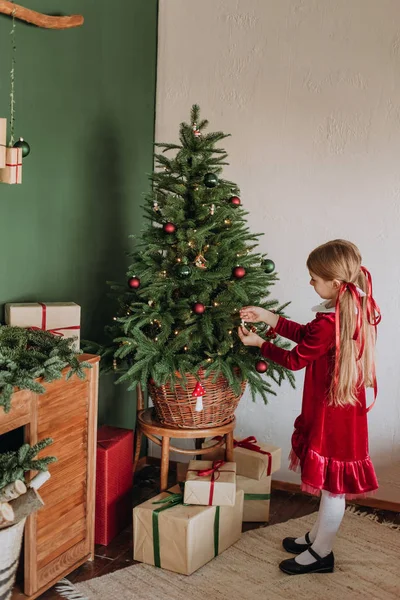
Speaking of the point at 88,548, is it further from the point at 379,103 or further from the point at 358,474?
the point at 379,103

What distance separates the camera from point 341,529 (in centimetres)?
319

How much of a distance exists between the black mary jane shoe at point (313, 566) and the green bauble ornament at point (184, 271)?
1179 mm

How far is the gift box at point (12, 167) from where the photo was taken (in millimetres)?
2469

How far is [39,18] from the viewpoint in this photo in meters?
2.73

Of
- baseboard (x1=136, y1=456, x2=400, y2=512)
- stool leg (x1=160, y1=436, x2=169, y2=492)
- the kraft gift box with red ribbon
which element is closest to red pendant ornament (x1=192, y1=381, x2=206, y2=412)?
stool leg (x1=160, y1=436, x2=169, y2=492)

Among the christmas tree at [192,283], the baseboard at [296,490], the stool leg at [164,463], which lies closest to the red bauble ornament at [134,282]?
the christmas tree at [192,283]

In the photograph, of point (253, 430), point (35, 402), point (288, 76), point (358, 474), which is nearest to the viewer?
point (35, 402)

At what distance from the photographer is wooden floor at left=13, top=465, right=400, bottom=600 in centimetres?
274

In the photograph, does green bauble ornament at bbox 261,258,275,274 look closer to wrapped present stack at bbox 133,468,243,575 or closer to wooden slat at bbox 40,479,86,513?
wrapped present stack at bbox 133,468,243,575

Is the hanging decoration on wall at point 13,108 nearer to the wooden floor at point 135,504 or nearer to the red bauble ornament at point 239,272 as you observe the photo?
the red bauble ornament at point 239,272

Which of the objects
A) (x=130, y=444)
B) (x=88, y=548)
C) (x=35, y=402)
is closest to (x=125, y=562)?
(x=88, y=548)

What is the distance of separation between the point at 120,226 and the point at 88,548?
1496 millimetres

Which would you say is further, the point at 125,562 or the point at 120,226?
the point at 120,226

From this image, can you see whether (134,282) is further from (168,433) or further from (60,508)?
(60,508)
